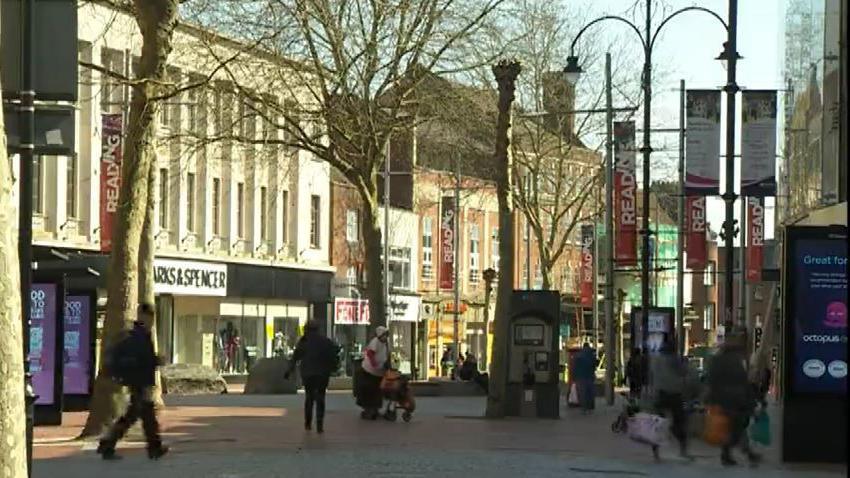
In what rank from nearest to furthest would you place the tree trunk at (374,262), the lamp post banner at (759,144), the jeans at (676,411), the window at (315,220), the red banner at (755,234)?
the jeans at (676,411) → the lamp post banner at (759,144) → the tree trunk at (374,262) → the red banner at (755,234) → the window at (315,220)

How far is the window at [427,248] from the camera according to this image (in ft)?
271

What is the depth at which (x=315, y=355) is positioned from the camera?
84.8 feet

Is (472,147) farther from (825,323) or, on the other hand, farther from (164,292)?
(825,323)

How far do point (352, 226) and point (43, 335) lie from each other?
48973 mm

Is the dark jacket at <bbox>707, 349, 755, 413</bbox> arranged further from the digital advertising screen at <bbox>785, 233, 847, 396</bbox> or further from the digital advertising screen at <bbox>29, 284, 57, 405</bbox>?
the digital advertising screen at <bbox>29, 284, 57, 405</bbox>

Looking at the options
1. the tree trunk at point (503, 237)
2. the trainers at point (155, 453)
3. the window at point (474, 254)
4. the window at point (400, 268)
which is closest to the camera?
the trainers at point (155, 453)

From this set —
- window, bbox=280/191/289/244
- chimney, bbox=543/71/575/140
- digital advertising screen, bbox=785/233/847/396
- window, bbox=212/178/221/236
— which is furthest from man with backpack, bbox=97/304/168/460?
window, bbox=280/191/289/244

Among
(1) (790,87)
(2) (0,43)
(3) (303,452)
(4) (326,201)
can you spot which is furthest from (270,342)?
(2) (0,43)

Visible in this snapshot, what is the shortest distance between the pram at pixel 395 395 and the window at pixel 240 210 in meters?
33.2

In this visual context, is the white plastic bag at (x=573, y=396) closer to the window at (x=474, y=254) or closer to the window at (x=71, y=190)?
the window at (x=71, y=190)

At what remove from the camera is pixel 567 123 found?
64312 mm

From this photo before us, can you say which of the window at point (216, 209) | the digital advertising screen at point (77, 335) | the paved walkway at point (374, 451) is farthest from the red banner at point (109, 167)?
the digital advertising screen at point (77, 335)

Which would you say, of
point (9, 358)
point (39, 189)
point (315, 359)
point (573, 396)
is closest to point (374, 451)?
point (315, 359)

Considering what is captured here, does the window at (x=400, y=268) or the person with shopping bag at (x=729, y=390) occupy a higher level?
the window at (x=400, y=268)
